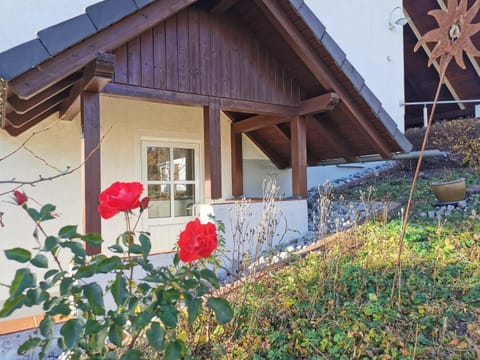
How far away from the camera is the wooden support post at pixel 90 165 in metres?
3.73

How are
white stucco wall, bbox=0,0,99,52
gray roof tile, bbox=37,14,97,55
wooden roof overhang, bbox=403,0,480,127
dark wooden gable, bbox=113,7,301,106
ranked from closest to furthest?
gray roof tile, bbox=37,14,97,55
dark wooden gable, bbox=113,7,301,106
white stucco wall, bbox=0,0,99,52
wooden roof overhang, bbox=403,0,480,127

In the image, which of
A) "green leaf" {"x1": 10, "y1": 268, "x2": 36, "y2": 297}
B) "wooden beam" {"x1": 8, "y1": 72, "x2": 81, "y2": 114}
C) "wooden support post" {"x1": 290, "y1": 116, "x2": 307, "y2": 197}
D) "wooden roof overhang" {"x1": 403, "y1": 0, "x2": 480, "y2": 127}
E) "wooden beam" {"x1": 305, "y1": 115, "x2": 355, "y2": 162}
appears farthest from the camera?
"wooden roof overhang" {"x1": 403, "y1": 0, "x2": 480, "y2": 127}

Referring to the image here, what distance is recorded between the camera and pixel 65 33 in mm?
3221

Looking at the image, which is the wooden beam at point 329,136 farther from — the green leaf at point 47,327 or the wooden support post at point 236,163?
the green leaf at point 47,327

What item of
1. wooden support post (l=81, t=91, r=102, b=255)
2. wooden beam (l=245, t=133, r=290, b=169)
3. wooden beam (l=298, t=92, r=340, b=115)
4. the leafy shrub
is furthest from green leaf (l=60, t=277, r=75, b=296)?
the leafy shrub

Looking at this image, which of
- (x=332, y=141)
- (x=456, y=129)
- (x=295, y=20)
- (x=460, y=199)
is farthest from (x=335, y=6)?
(x=460, y=199)

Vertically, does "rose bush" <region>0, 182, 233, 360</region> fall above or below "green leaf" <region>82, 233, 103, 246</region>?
below

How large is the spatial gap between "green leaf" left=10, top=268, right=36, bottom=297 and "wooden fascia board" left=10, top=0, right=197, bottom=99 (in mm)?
2230

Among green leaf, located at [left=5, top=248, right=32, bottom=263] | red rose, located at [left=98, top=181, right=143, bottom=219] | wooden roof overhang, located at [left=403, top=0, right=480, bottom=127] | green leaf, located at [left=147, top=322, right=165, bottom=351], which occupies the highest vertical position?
wooden roof overhang, located at [left=403, top=0, right=480, bottom=127]

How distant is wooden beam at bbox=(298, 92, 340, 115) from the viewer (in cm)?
492

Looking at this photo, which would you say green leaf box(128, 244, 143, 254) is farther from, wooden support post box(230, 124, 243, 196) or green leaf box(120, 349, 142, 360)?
wooden support post box(230, 124, 243, 196)

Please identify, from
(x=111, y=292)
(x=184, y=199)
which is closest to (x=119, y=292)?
(x=111, y=292)

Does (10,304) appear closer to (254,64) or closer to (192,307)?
(192,307)

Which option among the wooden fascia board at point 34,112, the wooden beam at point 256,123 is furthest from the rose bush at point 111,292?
the wooden beam at point 256,123
